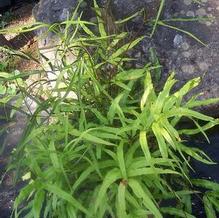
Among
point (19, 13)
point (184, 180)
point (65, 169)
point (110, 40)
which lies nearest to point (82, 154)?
point (65, 169)

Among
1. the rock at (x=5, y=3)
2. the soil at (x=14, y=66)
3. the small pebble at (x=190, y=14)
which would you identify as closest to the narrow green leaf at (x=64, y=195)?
the soil at (x=14, y=66)

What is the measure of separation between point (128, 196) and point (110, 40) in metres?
1.03

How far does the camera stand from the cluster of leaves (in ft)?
6.45

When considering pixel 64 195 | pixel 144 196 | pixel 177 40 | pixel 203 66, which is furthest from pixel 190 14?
pixel 64 195

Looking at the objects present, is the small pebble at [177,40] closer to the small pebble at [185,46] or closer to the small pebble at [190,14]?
the small pebble at [185,46]

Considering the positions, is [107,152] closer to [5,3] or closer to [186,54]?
[186,54]

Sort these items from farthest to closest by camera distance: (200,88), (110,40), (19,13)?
1. (19,13)
2. (200,88)
3. (110,40)

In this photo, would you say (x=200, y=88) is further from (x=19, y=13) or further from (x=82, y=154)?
(x=19, y=13)

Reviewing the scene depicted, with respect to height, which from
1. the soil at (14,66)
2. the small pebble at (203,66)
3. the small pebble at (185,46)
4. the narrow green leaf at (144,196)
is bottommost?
the soil at (14,66)

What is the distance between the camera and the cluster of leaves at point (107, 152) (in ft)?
6.45

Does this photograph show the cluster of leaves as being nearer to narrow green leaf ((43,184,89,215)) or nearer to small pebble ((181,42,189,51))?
narrow green leaf ((43,184,89,215))

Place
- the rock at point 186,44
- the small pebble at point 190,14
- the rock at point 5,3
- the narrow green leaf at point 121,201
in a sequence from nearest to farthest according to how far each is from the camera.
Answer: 1. the narrow green leaf at point 121,201
2. the rock at point 186,44
3. the small pebble at point 190,14
4. the rock at point 5,3

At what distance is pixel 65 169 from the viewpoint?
2.10 meters

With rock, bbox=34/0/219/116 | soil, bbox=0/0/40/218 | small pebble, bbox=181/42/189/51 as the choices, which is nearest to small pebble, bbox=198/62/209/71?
rock, bbox=34/0/219/116
